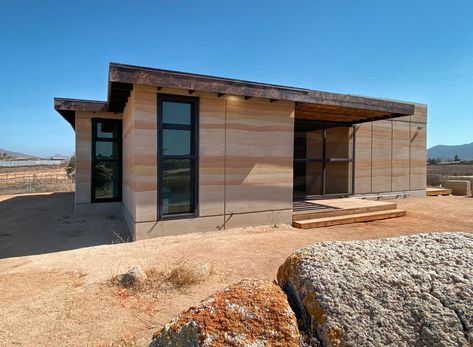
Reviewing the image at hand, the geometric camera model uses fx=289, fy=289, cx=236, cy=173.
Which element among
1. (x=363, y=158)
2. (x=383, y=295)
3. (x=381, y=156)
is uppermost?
(x=381, y=156)

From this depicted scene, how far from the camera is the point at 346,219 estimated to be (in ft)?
26.2

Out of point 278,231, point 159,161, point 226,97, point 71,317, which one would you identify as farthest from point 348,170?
point 71,317

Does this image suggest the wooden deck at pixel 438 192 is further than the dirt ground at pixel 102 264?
Yes

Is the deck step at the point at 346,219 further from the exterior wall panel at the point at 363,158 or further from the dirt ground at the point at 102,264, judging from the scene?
the exterior wall panel at the point at 363,158

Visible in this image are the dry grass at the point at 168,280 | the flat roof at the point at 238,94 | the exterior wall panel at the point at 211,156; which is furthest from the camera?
the exterior wall panel at the point at 211,156

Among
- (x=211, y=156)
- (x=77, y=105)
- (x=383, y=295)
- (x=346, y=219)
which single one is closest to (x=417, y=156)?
(x=346, y=219)

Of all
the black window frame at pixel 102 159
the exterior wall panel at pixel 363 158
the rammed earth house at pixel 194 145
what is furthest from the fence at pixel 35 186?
the exterior wall panel at pixel 363 158

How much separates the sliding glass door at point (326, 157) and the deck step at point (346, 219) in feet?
7.67

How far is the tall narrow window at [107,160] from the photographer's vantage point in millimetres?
9398

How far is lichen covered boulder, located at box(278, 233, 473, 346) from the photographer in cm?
188

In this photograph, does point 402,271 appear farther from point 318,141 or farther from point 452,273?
point 318,141

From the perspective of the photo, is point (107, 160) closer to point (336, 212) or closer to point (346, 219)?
point (336, 212)

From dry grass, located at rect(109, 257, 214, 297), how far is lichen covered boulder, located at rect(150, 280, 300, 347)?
1.81 meters

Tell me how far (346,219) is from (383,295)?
6314mm
